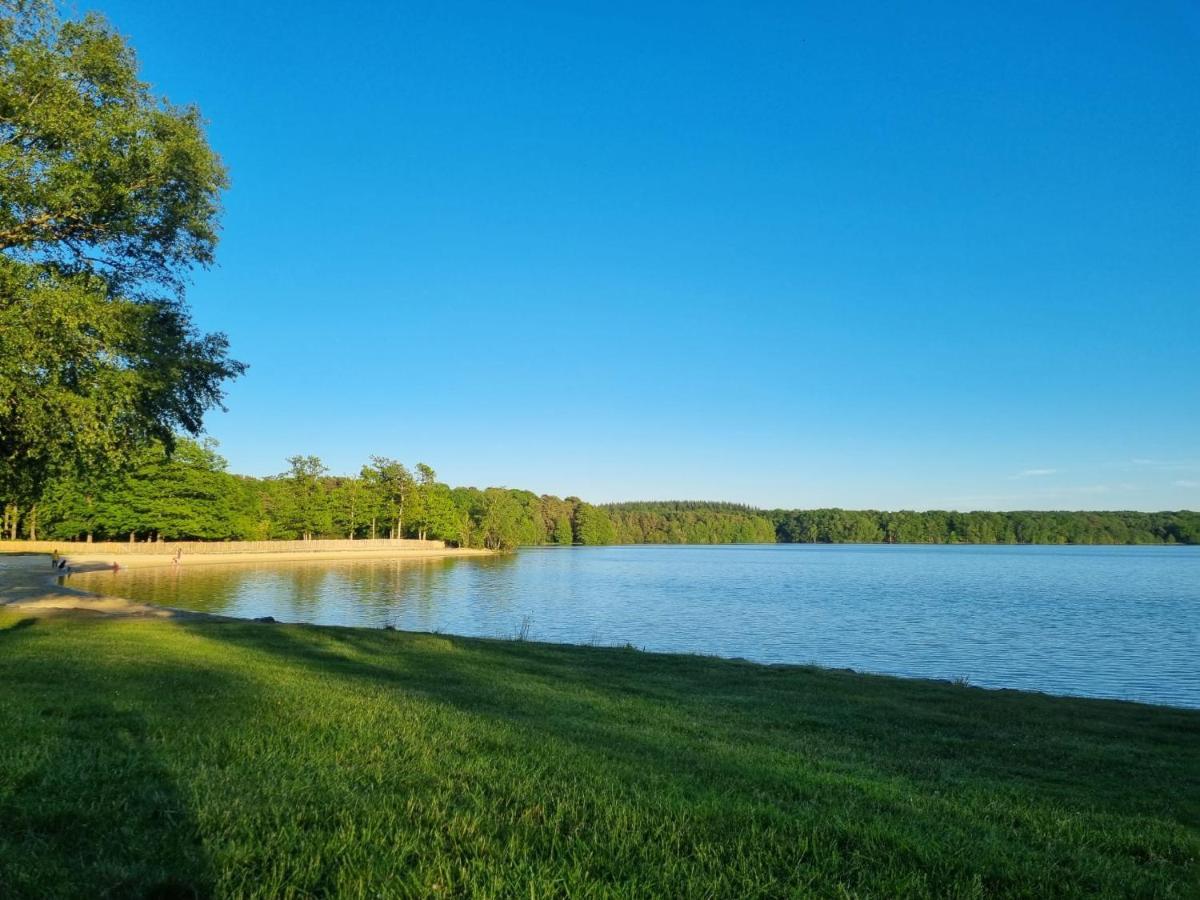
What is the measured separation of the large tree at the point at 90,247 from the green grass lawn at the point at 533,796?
608cm

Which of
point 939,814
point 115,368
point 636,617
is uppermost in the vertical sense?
point 115,368

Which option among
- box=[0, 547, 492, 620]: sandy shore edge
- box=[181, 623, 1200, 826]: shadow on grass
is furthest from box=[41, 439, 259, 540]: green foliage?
box=[181, 623, 1200, 826]: shadow on grass

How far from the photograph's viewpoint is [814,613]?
3838cm

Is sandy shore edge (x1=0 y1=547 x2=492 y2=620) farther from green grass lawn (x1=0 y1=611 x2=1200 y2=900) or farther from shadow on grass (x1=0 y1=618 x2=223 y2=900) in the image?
shadow on grass (x1=0 y1=618 x2=223 y2=900)

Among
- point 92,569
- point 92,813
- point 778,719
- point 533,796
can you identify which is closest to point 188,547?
point 92,569

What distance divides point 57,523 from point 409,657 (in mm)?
86012

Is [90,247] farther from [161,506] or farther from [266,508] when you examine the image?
[266,508]

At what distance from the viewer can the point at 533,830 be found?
436 cm

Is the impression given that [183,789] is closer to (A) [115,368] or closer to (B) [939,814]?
(B) [939,814]

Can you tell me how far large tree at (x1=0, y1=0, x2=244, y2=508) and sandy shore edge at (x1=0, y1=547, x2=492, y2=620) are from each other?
525cm

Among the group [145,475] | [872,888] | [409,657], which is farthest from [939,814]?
[145,475]

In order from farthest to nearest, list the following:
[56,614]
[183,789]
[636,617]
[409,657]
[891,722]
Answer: [636,617], [56,614], [409,657], [891,722], [183,789]

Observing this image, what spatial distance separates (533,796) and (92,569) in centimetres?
5782

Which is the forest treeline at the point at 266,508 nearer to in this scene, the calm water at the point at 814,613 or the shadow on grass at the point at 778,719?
the calm water at the point at 814,613
